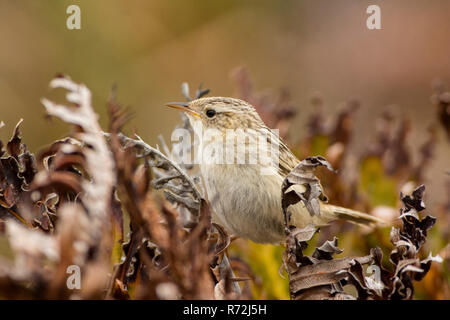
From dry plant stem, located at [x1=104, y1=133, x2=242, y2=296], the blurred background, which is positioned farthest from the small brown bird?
the blurred background

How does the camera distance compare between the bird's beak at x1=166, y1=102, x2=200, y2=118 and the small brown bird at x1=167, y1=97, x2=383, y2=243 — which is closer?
the small brown bird at x1=167, y1=97, x2=383, y2=243

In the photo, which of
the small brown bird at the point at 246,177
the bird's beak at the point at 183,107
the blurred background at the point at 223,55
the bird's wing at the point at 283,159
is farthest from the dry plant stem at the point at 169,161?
the blurred background at the point at 223,55

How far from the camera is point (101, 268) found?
1.00 metres

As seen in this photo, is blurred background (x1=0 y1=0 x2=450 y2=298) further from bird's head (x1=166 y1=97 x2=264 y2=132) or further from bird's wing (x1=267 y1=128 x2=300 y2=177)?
bird's wing (x1=267 y1=128 x2=300 y2=177)

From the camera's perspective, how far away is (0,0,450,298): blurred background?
534 centimetres

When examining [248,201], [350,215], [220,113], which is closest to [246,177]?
[248,201]

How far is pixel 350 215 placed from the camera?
2672 millimetres

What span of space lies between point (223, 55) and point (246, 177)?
4.18 m

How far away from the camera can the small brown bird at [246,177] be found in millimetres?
2238

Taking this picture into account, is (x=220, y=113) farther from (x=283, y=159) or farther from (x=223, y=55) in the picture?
(x=223, y=55)

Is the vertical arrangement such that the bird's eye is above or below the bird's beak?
below

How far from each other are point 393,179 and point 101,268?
2.46 meters

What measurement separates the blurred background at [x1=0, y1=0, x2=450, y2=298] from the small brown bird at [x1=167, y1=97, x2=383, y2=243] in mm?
2157

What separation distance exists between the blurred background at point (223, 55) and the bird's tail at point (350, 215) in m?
2.14
